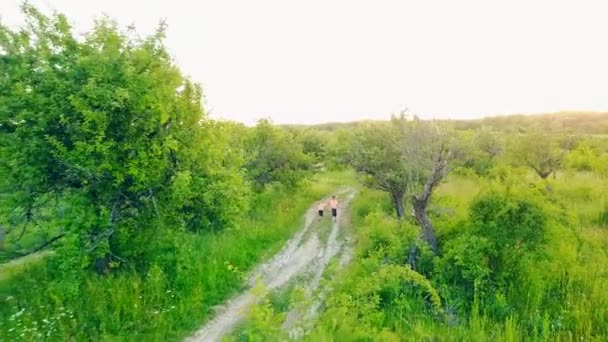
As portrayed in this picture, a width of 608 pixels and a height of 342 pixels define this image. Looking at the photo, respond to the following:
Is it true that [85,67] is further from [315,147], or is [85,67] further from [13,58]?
[315,147]

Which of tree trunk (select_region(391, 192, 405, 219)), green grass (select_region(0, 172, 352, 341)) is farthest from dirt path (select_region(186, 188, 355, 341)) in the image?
tree trunk (select_region(391, 192, 405, 219))

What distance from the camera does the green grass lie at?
968 cm

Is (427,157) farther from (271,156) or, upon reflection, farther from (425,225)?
(271,156)

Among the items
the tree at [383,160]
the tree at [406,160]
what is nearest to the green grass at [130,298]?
the tree at [406,160]

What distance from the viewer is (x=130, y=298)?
1077cm

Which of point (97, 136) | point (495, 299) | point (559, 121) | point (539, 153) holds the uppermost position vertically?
point (97, 136)

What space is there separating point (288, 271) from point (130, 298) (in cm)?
542

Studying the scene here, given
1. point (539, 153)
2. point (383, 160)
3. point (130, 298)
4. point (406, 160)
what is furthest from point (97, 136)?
point (539, 153)

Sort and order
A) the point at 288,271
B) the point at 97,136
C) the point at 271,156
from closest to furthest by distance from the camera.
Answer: the point at 97,136 → the point at 288,271 → the point at 271,156

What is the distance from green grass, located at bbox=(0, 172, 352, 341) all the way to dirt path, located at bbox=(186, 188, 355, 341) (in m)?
0.45

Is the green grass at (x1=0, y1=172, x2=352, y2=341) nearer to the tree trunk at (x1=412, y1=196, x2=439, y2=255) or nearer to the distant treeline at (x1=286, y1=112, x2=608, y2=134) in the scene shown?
the tree trunk at (x1=412, y1=196, x2=439, y2=255)

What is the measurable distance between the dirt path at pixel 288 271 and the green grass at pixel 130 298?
447 millimetres

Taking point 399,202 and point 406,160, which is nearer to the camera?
point 406,160

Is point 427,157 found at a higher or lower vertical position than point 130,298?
higher
